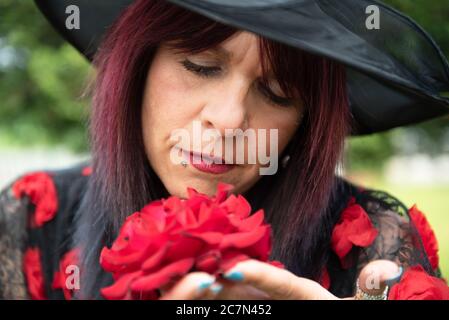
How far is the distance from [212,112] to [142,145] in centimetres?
31

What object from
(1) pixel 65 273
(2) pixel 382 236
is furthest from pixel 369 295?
(1) pixel 65 273

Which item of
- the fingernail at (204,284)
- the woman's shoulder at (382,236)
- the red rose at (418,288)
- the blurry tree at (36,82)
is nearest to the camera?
the fingernail at (204,284)

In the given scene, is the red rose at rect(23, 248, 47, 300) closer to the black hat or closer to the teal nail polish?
the black hat

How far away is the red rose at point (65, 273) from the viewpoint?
178 cm

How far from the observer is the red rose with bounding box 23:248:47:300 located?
6.05 feet

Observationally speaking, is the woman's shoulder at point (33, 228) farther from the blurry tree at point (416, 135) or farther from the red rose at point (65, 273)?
the blurry tree at point (416, 135)

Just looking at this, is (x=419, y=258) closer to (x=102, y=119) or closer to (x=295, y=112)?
(x=295, y=112)

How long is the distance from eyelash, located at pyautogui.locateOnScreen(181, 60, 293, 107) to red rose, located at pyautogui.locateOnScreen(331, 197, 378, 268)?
0.40m

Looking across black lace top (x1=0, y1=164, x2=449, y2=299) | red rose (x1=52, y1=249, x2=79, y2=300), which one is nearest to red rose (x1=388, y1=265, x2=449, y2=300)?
black lace top (x1=0, y1=164, x2=449, y2=299)

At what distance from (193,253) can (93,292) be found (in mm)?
752

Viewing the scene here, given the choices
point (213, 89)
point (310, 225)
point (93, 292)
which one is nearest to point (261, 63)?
point (213, 89)

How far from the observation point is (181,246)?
95 centimetres

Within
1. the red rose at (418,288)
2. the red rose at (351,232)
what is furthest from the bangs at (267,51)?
the red rose at (418,288)
